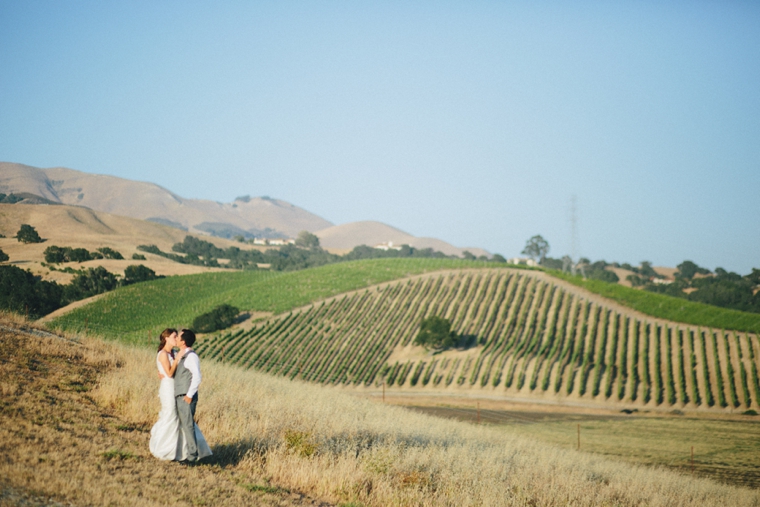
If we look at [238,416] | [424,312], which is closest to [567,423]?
[424,312]

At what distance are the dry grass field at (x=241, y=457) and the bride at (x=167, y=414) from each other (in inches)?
9.7

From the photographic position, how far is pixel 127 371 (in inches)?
531

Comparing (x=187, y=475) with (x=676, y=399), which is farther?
(x=676, y=399)

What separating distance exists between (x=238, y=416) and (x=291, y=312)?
46.3 meters

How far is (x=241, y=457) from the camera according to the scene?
31.9ft

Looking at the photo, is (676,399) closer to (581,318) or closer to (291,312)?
(581,318)

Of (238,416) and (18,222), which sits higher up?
(18,222)

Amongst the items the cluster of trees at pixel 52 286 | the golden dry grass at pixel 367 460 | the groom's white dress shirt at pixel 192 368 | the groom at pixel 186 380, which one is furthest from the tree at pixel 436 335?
the groom's white dress shirt at pixel 192 368

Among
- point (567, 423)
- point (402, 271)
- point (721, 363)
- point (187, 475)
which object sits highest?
point (402, 271)

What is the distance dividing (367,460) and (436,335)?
39.1 m

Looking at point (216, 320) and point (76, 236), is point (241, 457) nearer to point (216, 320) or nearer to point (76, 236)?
point (216, 320)

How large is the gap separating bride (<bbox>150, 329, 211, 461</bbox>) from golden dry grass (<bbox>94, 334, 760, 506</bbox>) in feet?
4.06

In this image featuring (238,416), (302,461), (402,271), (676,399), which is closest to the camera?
(302,461)

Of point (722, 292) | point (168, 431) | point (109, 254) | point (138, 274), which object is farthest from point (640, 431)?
point (109, 254)
